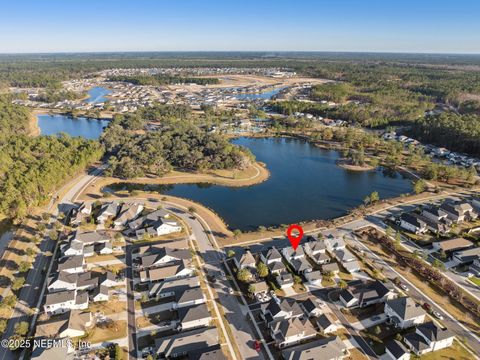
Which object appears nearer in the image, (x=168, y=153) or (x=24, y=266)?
(x=24, y=266)

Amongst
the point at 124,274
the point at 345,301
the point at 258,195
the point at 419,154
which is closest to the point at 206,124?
the point at 258,195

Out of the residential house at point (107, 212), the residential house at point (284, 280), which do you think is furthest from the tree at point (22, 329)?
the residential house at point (284, 280)

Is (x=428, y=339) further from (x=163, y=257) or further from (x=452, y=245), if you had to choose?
(x=163, y=257)

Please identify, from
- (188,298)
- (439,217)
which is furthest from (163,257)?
(439,217)

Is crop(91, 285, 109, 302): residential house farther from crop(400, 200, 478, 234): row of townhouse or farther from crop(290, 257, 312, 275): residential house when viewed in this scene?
crop(400, 200, 478, 234): row of townhouse

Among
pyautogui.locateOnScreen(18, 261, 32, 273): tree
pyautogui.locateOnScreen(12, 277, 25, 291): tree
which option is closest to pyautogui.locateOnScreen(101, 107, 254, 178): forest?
pyautogui.locateOnScreen(18, 261, 32, 273): tree

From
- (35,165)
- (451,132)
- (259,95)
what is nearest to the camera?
(35,165)

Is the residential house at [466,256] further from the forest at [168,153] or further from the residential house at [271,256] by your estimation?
the forest at [168,153]
